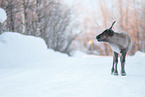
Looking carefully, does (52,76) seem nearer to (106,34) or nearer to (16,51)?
(106,34)

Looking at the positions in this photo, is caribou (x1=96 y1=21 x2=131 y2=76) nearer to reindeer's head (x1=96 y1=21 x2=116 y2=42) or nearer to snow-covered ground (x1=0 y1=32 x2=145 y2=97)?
reindeer's head (x1=96 y1=21 x2=116 y2=42)

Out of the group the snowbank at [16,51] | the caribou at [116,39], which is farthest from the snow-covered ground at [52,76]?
the caribou at [116,39]

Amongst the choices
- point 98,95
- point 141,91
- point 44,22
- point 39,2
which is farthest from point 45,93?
point 44,22

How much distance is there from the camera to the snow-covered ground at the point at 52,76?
6.68ft

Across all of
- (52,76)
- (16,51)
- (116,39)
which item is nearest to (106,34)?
(116,39)

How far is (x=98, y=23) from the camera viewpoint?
1912cm

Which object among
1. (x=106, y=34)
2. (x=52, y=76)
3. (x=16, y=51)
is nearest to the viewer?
(x=106, y=34)

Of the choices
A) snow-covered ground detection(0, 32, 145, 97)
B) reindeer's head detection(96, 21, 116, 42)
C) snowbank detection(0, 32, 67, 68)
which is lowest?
snow-covered ground detection(0, 32, 145, 97)

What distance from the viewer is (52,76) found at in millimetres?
3270

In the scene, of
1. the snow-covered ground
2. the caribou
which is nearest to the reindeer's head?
the caribou

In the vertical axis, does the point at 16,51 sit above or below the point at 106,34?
below

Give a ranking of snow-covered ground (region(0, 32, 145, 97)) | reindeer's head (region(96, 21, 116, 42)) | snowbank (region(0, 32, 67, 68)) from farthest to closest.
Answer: snowbank (region(0, 32, 67, 68)) < reindeer's head (region(96, 21, 116, 42)) < snow-covered ground (region(0, 32, 145, 97))

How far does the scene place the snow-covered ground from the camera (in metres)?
2.04

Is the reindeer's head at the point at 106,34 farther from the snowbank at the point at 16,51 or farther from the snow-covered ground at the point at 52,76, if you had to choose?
the snowbank at the point at 16,51
